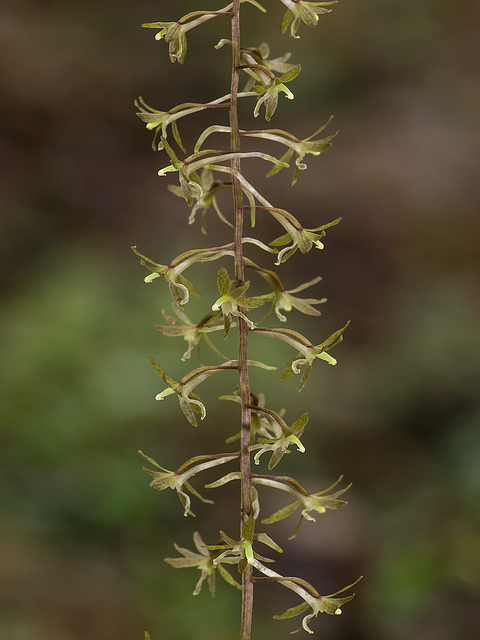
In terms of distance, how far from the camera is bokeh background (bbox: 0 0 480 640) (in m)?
6.09

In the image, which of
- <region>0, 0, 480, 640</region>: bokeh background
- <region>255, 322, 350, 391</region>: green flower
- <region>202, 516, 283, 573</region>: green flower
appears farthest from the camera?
<region>0, 0, 480, 640</region>: bokeh background

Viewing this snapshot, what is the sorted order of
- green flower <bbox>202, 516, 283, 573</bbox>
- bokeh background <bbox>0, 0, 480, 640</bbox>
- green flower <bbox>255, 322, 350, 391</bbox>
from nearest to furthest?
green flower <bbox>202, 516, 283, 573</bbox>, green flower <bbox>255, 322, 350, 391</bbox>, bokeh background <bbox>0, 0, 480, 640</bbox>

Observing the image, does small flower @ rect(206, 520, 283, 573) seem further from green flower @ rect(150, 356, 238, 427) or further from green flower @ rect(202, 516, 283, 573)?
green flower @ rect(150, 356, 238, 427)

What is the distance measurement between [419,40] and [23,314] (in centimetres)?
899

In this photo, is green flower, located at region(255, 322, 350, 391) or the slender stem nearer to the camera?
the slender stem

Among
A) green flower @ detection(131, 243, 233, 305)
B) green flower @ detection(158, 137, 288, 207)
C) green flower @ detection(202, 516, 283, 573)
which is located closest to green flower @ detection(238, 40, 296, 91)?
green flower @ detection(158, 137, 288, 207)

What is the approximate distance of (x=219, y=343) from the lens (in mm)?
7551

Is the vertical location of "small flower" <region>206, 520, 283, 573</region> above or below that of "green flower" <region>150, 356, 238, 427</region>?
below

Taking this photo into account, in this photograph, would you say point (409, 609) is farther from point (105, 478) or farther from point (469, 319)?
point (469, 319)

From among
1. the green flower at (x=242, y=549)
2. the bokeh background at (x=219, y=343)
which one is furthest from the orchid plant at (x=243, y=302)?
the bokeh background at (x=219, y=343)

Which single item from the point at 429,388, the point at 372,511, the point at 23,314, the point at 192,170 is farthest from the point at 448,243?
the point at 192,170

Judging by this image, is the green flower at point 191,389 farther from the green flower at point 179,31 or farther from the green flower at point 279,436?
the green flower at point 179,31

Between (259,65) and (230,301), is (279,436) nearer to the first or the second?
(230,301)

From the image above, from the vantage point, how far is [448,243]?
11445mm
